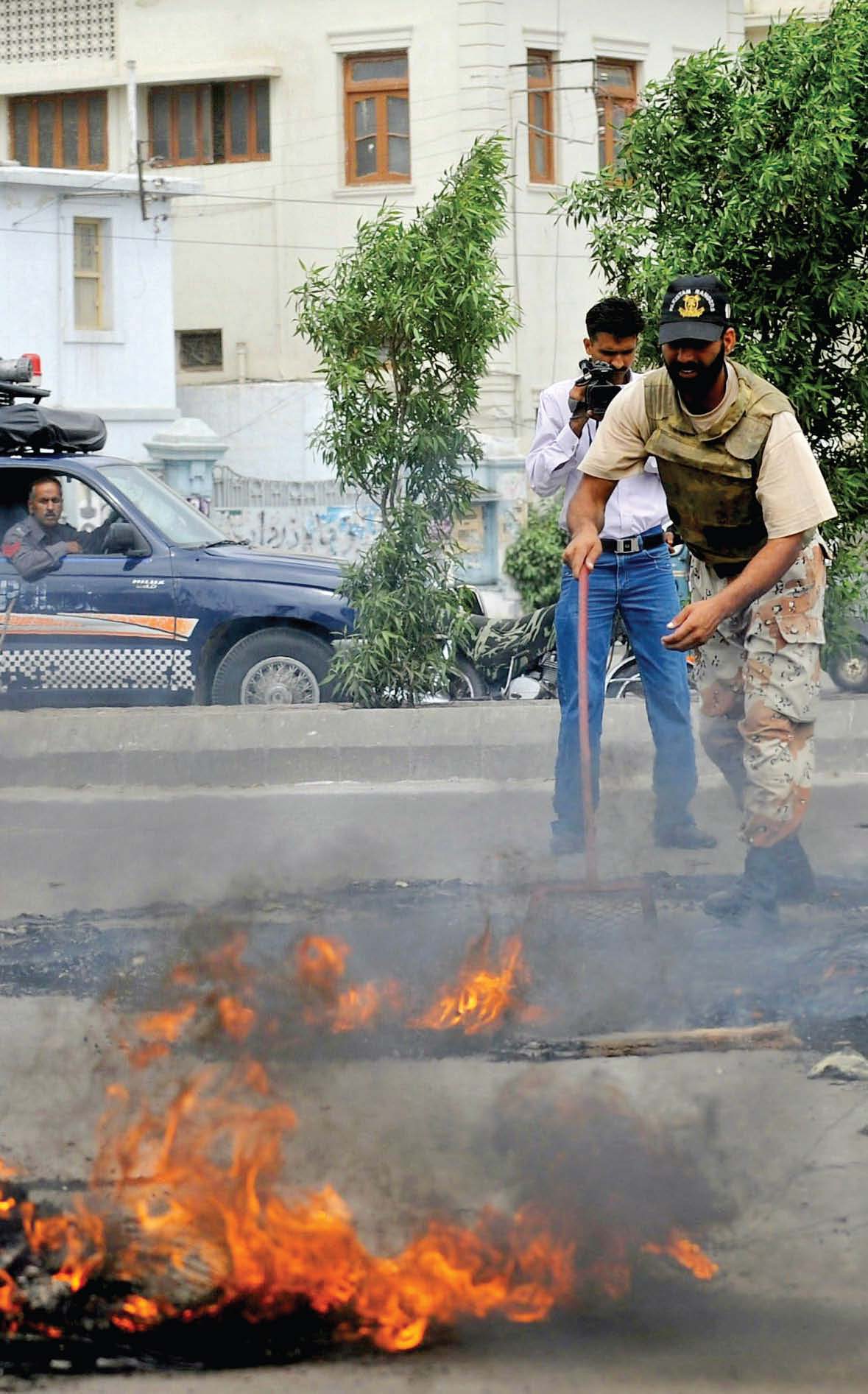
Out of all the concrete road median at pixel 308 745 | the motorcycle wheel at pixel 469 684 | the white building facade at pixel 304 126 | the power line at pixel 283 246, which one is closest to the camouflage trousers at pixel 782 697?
the concrete road median at pixel 308 745

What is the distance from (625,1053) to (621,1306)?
113 centimetres

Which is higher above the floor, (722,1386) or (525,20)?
(525,20)

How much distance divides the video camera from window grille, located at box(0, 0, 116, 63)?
25605 millimetres

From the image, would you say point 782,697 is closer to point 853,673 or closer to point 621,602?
point 621,602

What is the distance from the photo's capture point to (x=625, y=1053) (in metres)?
3.74

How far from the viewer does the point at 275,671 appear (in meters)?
9.04

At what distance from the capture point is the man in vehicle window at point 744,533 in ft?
14.5

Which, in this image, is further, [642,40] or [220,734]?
[642,40]

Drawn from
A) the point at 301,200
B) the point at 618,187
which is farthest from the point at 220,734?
the point at 301,200

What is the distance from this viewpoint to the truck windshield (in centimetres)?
939

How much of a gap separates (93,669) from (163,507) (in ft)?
3.47

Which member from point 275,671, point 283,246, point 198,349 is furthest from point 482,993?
point 198,349

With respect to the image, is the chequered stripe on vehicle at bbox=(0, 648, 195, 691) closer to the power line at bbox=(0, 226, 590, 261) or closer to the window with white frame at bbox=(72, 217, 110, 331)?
the window with white frame at bbox=(72, 217, 110, 331)

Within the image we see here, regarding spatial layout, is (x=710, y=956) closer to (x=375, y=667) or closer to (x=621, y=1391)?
(x=621, y=1391)
